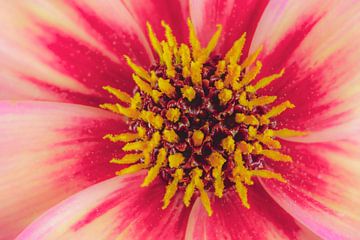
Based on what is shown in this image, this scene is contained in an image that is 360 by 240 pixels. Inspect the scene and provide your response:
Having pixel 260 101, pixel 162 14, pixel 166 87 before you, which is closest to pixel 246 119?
pixel 260 101

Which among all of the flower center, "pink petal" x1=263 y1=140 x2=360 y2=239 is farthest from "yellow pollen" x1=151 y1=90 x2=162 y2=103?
"pink petal" x1=263 y1=140 x2=360 y2=239

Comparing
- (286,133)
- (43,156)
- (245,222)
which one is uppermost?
(43,156)

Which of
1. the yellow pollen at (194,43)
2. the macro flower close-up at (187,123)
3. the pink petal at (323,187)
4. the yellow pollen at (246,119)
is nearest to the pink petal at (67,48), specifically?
the macro flower close-up at (187,123)

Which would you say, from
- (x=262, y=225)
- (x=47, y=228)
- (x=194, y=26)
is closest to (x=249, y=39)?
(x=194, y=26)

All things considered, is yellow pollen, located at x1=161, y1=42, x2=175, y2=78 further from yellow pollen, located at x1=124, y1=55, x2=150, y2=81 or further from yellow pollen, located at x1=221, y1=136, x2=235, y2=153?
yellow pollen, located at x1=221, y1=136, x2=235, y2=153

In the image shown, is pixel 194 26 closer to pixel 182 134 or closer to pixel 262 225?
pixel 182 134

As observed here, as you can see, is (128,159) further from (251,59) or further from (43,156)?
(251,59)
